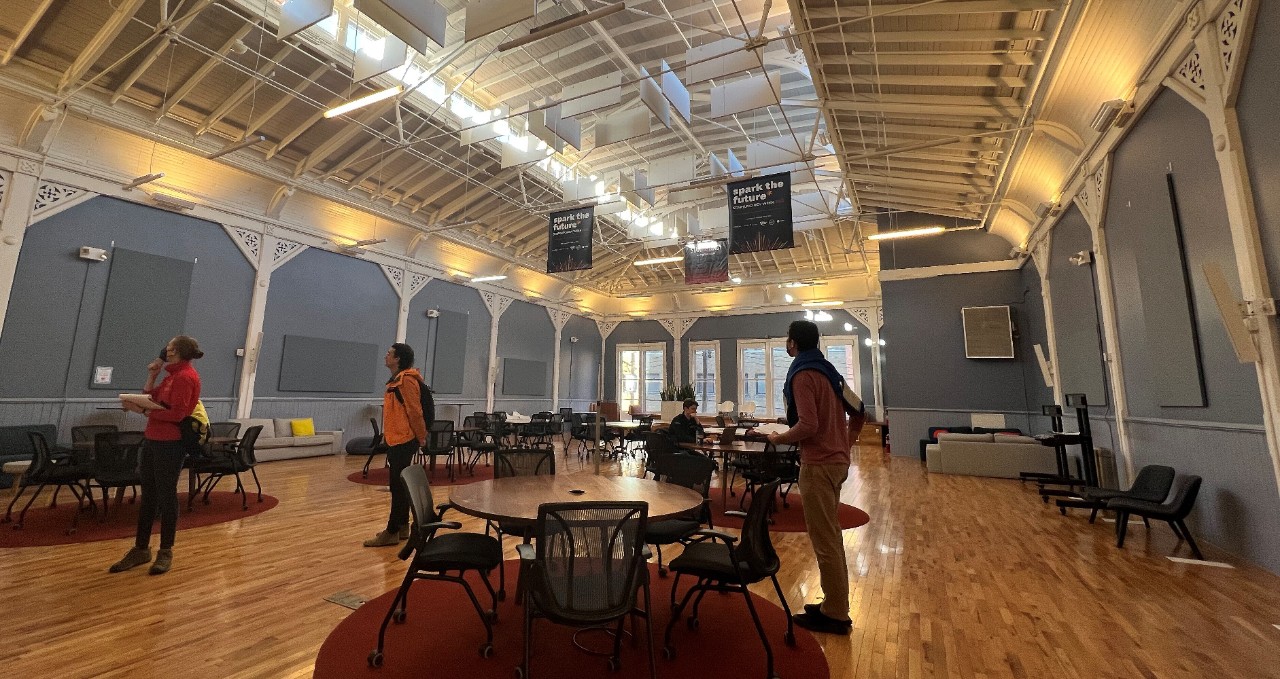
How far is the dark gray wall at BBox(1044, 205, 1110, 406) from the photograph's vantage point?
21.1ft

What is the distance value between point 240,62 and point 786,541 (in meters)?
9.48

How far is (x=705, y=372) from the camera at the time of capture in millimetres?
17531

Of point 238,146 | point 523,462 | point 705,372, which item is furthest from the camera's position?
point 705,372

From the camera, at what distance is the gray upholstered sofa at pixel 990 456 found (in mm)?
8023

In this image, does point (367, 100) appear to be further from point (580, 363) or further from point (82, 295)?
point (580, 363)

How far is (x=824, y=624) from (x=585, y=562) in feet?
5.26

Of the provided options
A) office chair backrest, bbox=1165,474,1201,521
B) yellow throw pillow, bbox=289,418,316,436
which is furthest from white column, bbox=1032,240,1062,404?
yellow throw pillow, bbox=289,418,316,436

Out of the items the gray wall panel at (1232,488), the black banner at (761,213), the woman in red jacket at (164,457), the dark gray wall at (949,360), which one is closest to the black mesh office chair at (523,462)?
the woman in red jacket at (164,457)

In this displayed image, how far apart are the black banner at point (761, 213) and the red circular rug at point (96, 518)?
279 inches

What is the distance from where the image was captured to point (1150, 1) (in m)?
4.00

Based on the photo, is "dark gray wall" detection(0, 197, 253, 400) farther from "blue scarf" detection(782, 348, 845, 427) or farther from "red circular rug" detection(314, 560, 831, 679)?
"blue scarf" detection(782, 348, 845, 427)

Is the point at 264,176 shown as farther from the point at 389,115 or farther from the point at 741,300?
the point at 741,300

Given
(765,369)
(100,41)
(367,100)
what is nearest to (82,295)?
(100,41)

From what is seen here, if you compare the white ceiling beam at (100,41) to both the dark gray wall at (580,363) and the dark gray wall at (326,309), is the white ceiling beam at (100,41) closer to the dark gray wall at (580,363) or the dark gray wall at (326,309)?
the dark gray wall at (326,309)
